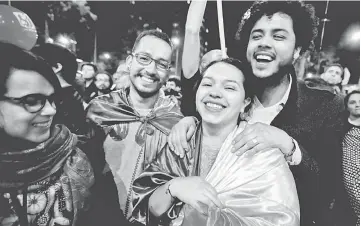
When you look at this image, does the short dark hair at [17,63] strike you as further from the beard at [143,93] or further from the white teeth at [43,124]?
the beard at [143,93]

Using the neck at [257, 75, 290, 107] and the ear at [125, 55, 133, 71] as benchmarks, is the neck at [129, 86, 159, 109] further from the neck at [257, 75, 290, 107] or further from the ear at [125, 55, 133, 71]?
the neck at [257, 75, 290, 107]

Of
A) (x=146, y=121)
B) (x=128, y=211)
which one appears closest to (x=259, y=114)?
(x=146, y=121)

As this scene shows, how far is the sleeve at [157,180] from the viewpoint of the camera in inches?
53.2

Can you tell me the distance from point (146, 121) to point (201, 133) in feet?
1.14

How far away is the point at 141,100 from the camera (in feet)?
5.08

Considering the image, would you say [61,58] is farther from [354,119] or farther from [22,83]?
[354,119]

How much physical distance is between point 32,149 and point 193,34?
98cm

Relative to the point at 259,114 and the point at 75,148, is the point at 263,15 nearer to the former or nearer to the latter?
the point at 259,114

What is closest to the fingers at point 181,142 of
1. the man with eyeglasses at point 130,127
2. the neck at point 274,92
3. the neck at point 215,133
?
the neck at point 215,133

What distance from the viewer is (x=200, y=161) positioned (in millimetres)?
1365

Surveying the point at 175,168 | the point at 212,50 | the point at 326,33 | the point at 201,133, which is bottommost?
the point at 175,168

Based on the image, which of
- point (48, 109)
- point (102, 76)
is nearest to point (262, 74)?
point (102, 76)

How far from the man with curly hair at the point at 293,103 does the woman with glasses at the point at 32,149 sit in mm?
591

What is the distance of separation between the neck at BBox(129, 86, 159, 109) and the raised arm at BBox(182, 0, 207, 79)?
290 millimetres
